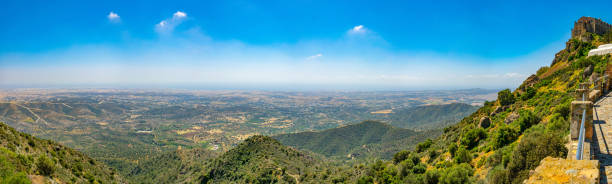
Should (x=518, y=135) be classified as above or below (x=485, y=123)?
above

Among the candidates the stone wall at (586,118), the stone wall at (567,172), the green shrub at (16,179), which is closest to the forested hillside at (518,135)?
the stone wall at (586,118)

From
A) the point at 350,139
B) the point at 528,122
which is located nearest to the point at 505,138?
the point at 528,122

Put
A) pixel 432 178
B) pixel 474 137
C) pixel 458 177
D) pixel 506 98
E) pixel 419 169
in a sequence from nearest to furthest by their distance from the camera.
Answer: pixel 458 177 < pixel 432 178 < pixel 474 137 < pixel 419 169 < pixel 506 98

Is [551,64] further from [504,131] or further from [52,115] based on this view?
[52,115]

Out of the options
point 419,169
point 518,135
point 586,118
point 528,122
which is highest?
point 586,118

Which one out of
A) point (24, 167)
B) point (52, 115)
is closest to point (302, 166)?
point (24, 167)

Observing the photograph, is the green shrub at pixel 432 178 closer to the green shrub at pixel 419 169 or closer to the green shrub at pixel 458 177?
the green shrub at pixel 458 177

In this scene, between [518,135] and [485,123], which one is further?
[485,123]

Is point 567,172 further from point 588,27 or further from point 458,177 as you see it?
point 588,27

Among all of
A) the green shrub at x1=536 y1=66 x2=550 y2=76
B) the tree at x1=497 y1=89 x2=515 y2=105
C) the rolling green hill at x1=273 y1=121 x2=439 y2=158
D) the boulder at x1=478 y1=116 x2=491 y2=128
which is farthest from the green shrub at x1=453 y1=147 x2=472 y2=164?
the rolling green hill at x1=273 y1=121 x2=439 y2=158
